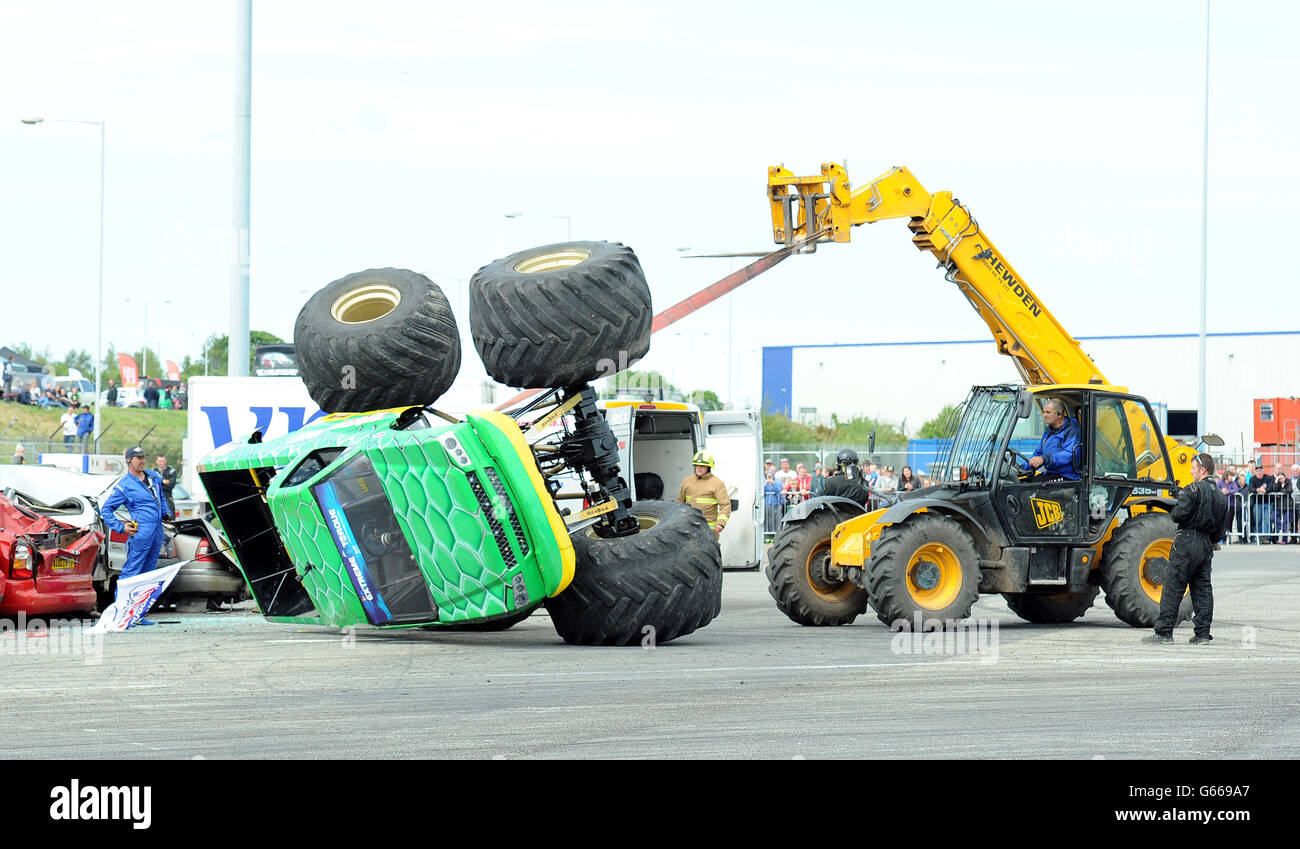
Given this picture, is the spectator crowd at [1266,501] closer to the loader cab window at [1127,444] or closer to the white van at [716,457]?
the white van at [716,457]

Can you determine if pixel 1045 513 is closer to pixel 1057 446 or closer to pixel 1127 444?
pixel 1057 446

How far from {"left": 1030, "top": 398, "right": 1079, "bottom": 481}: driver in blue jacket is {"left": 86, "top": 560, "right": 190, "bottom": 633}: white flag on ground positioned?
840 centimetres

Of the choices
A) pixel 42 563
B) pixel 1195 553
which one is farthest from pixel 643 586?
pixel 42 563

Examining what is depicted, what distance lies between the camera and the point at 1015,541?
15.3 m

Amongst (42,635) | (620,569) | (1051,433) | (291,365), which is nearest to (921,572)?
(1051,433)

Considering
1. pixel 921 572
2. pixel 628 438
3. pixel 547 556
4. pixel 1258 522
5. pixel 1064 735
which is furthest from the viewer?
pixel 1258 522

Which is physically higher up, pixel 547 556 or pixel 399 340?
pixel 399 340

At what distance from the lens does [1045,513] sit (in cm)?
1539

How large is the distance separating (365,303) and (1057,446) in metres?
6.60

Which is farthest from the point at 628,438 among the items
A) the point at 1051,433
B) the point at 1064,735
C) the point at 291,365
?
the point at 291,365
